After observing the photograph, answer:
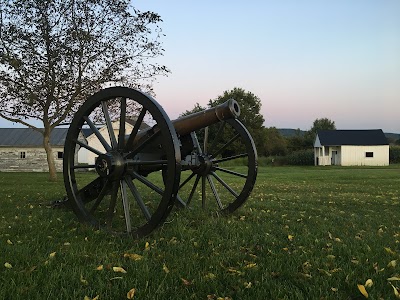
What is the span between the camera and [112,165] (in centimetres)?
466

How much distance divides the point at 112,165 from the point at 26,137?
3844cm

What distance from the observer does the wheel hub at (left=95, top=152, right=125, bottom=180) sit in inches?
183

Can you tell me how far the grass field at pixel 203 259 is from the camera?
286 cm

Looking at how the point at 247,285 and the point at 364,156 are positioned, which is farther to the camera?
the point at 364,156

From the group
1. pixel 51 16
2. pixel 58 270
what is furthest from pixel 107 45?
pixel 58 270

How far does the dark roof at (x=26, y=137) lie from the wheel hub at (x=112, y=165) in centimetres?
3493

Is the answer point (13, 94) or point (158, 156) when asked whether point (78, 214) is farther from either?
point (13, 94)

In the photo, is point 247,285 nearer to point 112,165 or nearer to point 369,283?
point 369,283

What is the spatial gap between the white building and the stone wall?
103 ft

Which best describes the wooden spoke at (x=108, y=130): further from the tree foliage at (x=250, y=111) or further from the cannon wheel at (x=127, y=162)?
the tree foliage at (x=250, y=111)

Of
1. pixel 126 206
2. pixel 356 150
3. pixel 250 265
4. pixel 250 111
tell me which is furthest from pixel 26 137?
pixel 250 265

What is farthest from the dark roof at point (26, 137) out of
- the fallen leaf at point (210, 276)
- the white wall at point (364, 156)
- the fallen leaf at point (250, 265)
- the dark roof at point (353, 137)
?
the fallen leaf at point (210, 276)

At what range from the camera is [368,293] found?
2.80m

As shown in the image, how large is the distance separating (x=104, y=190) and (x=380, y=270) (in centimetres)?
328
